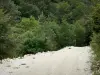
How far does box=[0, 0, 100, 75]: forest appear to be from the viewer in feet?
57.8

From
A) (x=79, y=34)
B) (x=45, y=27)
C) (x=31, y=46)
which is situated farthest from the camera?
(x=79, y=34)

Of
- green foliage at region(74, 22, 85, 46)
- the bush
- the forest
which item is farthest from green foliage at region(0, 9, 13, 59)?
green foliage at region(74, 22, 85, 46)

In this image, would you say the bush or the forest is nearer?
the forest

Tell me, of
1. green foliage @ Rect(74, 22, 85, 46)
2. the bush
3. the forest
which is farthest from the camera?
green foliage @ Rect(74, 22, 85, 46)

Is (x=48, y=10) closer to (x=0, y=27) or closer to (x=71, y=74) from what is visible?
(x=0, y=27)

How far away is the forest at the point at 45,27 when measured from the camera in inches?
693

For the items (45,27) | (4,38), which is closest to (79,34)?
(45,27)

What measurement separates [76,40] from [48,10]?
22150 millimetres

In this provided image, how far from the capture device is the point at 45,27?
1331 inches

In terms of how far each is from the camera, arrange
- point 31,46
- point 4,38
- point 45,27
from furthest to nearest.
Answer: point 45,27, point 31,46, point 4,38

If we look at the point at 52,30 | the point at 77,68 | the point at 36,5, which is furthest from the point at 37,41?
the point at 36,5

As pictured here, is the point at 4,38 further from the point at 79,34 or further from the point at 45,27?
the point at 79,34

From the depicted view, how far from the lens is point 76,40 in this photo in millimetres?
41344

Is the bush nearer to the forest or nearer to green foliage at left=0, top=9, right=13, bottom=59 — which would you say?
the forest
